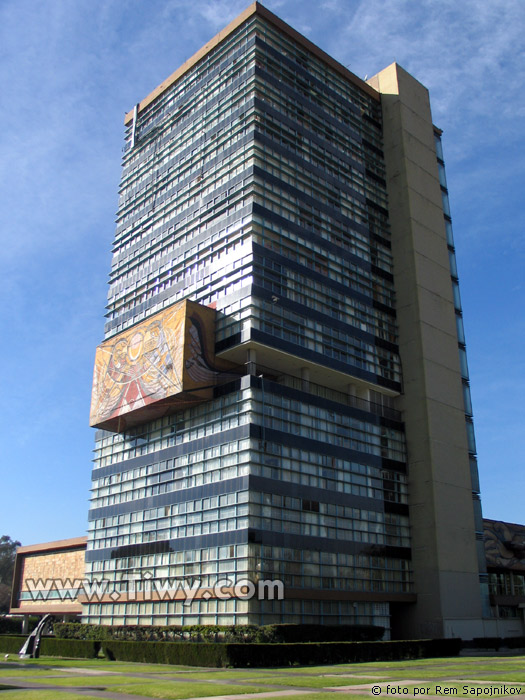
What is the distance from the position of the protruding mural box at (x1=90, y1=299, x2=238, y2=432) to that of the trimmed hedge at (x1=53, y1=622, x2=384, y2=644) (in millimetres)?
→ 24405

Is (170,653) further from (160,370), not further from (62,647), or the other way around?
(160,370)

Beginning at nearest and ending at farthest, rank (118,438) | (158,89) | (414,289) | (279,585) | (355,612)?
(279,585), (355,612), (118,438), (414,289), (158,89)

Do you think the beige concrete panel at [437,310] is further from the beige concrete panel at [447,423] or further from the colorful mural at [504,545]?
the colorful mural at [504,545]

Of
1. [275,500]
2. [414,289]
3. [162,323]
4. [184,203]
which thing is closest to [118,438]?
[162,323]

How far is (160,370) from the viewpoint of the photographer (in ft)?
258

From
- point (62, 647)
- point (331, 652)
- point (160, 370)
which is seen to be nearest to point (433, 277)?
point (160, 370)

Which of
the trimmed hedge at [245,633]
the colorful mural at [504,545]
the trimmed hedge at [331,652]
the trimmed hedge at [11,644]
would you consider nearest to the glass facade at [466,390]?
the colorful mural at [504,545]

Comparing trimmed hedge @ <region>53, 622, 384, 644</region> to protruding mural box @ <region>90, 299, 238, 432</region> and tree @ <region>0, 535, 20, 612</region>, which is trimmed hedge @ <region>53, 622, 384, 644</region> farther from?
tree @ <region>0, 535, 20, 612</region>

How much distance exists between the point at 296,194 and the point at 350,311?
17.3m

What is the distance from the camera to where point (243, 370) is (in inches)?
3226

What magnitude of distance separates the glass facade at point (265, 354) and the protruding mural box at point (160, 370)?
6.74 ft

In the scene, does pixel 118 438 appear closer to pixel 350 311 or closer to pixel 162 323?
pixel 162 323

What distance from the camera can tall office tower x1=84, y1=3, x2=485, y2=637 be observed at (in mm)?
71875

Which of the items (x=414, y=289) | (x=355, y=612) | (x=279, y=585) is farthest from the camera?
(x=414, y=289)
